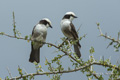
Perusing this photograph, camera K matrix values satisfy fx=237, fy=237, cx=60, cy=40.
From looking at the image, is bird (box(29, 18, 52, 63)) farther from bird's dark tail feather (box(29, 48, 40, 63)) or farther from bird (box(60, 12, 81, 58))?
bird (box(60, 12, 81, 58))

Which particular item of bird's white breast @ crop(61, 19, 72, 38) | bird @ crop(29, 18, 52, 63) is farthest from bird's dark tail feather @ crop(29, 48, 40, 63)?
bird's white breast @ crop(61, 19, 72, 38)

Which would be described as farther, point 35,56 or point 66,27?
point 35,56

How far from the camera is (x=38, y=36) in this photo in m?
7.09

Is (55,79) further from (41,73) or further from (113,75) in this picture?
(113,75)

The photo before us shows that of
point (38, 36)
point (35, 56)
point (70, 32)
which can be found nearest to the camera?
point (38, 36)

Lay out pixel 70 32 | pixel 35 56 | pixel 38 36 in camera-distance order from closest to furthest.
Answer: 1. pixel 38 36
2. pixel 70 32
3. pixel 35 56

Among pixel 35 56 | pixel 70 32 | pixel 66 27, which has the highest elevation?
pixel 66 27

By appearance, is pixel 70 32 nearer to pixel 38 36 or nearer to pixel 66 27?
pixel 66 27

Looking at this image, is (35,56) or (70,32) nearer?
(70,32)

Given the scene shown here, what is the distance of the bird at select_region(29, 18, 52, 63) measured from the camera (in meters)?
7.03

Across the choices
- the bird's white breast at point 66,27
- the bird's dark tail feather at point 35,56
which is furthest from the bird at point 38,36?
the bird's white breast at point 66,27

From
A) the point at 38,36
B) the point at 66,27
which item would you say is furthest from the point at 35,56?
the point at 66,27

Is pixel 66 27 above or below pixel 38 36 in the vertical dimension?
above

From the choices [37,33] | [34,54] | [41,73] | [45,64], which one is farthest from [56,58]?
[34,54]
